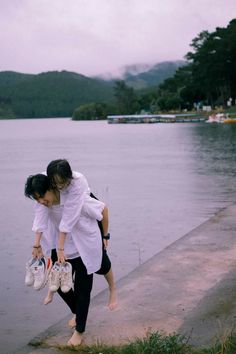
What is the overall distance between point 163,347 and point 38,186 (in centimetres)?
142

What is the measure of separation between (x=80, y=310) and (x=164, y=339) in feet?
2.28

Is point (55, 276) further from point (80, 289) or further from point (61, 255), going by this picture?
point (80, 289)

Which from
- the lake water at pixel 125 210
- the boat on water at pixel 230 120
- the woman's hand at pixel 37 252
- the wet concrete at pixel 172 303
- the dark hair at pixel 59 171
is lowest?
the boat on water at pixel 230 120

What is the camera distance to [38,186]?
431 cm

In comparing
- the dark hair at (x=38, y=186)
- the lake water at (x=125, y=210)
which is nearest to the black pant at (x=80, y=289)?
the dark hair at (x=38, y=186)

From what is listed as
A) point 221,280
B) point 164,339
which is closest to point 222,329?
point 164,339

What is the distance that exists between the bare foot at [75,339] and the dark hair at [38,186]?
1.16 meters

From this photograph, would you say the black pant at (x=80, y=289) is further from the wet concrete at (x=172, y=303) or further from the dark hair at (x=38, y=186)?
the dark hair at (x=38, y=186)

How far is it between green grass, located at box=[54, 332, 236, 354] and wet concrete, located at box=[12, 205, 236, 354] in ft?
0.54

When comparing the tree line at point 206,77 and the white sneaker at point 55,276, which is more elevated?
the tree line at point 206,77

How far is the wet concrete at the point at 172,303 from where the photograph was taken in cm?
486

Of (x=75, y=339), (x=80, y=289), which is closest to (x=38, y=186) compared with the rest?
(x=80, y=289)

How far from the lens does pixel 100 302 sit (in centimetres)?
584

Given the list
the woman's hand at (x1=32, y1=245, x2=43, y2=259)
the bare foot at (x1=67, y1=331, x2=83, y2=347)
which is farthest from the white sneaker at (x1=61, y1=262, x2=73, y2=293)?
the bare foot at (x1=67, y1=331, x2=83, y2=347)
